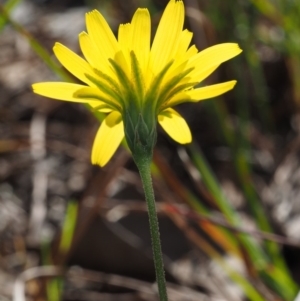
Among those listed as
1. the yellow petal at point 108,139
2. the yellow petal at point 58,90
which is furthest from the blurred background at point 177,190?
the yellow petal at point 58,90

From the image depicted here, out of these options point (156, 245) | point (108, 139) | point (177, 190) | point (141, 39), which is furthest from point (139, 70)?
point (177, 190)

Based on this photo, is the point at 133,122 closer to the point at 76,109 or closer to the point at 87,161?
the point at 87,161

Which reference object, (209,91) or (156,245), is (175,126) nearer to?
(209,91)

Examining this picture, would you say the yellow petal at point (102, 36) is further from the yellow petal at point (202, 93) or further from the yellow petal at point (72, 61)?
the yellow petal at point (202, 93)

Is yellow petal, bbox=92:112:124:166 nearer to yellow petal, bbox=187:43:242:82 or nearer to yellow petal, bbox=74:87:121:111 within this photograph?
yellow petal, bbox=74:87:121:111

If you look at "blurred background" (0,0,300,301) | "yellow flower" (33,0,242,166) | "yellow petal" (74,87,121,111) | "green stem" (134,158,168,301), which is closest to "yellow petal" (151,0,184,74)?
"yellow flower" (33,0,242,166)

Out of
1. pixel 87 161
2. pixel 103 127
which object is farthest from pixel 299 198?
pixel 103 127
